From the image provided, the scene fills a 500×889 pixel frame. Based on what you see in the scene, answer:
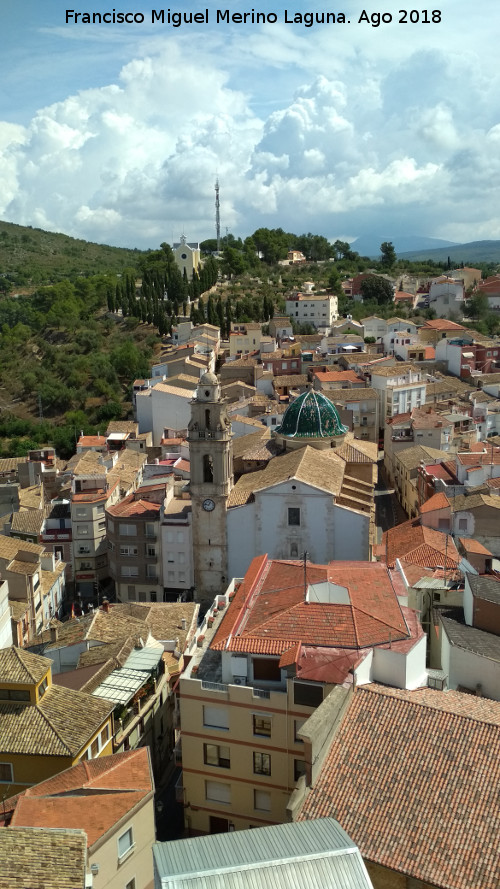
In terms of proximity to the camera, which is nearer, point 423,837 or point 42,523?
point 423,837

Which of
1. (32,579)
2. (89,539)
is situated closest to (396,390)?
(89,539)

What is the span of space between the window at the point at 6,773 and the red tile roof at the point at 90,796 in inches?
80.6

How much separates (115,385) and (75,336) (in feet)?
48.7

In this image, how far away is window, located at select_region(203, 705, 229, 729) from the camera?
1669 centimetres

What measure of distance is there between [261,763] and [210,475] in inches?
665

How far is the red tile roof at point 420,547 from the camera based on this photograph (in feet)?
93.5

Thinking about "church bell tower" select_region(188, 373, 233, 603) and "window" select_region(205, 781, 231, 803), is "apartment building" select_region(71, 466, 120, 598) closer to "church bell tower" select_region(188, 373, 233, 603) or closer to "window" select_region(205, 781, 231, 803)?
"church bell tower" select_region(188, 373, 233, 603)

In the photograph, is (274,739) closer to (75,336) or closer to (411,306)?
(75,336)

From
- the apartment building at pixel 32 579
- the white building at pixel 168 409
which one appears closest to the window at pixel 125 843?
the apartment building at pixel 32 579

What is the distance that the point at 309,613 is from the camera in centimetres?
1750

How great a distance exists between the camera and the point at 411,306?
98000mm

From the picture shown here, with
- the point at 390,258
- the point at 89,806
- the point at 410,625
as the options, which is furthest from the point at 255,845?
the point at 390,258

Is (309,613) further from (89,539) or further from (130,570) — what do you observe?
(89,539)

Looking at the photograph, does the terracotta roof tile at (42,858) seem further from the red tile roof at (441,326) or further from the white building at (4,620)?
the red tile roof at (441,326)
